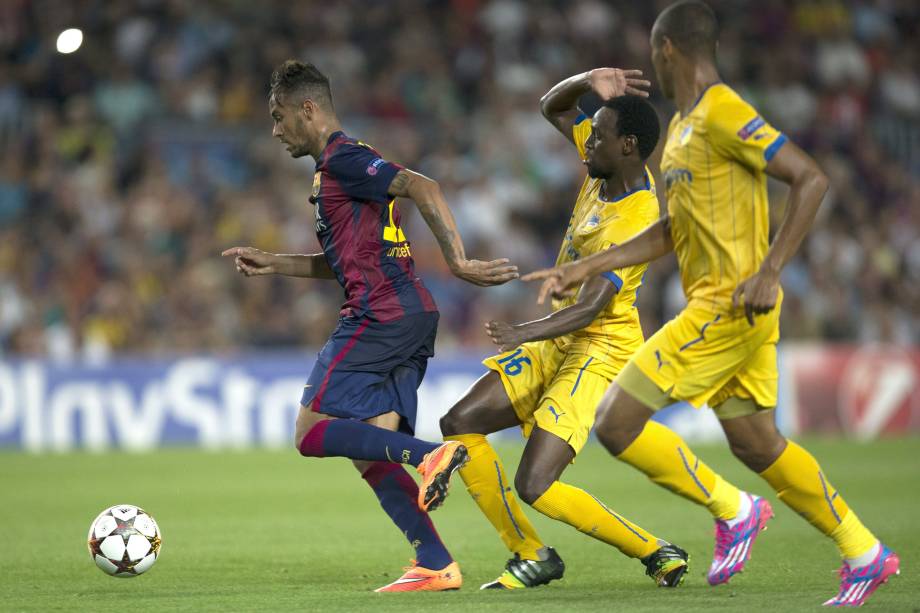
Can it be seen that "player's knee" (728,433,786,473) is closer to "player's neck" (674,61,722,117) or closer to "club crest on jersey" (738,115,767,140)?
"club crest on jersey" (738,115,767,140)

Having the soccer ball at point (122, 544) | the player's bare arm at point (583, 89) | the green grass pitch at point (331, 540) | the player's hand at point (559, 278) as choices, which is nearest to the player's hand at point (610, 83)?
the player's bare arm at point (583, 89)

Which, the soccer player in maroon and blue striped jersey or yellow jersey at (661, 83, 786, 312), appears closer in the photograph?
yellow jersey at (661, 83, 786, 312)

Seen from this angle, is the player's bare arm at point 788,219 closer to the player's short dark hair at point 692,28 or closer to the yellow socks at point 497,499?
the player's short dark hair at point 692,28

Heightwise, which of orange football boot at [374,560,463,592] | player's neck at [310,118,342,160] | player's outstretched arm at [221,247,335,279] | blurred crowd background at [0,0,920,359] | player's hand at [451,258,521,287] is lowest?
orange football boot at [374,560,463,592]

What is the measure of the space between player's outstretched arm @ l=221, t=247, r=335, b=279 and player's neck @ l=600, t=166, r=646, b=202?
148cm

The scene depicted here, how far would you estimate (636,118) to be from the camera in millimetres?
6656

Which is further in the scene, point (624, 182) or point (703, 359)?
point (624, 182)

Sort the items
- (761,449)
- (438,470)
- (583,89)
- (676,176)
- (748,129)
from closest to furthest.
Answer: (748,129) → (676,176) → (761,449) → (438,470) → (583,89)

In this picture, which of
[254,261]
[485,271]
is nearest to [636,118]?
[485,271]

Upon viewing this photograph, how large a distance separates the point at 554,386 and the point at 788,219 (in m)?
1.70

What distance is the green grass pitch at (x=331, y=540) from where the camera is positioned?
6.10 meters

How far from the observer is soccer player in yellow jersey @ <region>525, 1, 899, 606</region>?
18.2 ft

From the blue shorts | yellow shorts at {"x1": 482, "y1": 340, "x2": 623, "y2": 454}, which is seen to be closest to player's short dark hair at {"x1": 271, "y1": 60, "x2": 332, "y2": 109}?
the blue shorts

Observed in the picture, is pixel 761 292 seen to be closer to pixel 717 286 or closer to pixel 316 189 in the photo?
pixel 717 286
